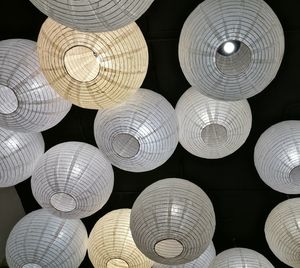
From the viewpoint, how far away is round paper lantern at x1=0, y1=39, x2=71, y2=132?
1.93 metres

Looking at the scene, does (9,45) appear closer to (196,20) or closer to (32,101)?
(32,101)

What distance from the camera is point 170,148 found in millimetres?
2129

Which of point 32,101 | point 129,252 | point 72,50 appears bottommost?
point 129,252

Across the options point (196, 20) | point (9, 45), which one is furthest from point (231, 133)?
point (9, 45)

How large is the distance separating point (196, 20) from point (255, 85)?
14.7 inches

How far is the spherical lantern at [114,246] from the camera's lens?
2.36 m

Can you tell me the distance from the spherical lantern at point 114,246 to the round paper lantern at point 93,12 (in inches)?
49.3

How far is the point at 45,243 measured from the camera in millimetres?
2357

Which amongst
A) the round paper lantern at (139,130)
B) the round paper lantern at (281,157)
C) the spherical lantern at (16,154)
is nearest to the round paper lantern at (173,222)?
the round paper lantern at (139,130)

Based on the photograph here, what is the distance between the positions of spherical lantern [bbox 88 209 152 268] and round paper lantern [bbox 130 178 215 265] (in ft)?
0.90

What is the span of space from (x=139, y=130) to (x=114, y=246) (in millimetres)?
730

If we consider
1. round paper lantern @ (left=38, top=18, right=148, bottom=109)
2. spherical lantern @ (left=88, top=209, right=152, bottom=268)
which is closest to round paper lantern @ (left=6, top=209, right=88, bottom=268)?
spherical lantern @ (left=88, top=209, right=152, bottom=268)

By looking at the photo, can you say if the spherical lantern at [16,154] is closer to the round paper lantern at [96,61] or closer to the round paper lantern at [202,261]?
the round paper lantern at [96,61]

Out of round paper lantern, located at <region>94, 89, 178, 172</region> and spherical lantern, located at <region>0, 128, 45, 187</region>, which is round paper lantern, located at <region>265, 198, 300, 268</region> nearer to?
round paper lantern, located at <region>94, 89, 178, 172</region>
